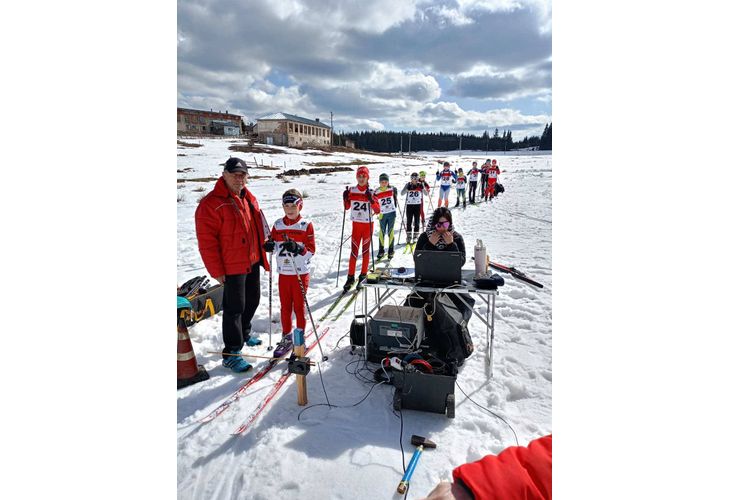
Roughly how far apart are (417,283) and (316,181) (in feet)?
61.2

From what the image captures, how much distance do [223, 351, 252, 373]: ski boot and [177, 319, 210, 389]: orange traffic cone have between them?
0.24 m

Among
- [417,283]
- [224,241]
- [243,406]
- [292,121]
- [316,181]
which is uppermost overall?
[292,121]

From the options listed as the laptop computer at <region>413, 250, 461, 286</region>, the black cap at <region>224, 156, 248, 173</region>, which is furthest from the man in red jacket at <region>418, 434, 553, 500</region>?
the black cap at <region>224, 156, 248, 173</region>

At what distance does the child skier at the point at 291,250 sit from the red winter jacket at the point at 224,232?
252 mm

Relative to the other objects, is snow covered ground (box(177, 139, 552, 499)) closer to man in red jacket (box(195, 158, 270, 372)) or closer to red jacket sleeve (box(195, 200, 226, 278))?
man in red jacket (box(195, 158, 270, 372))

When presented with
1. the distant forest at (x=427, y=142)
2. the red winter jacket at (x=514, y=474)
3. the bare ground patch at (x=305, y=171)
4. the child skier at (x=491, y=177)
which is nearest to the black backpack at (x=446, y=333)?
the red winter jacket at (x=514, y=474)

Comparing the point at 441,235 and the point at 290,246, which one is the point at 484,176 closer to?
the point at 441,235

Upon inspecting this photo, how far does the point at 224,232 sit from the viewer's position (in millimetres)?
3262

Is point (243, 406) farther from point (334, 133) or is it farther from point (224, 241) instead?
point (334, 133)

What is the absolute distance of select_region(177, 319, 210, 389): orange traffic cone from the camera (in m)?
3.17

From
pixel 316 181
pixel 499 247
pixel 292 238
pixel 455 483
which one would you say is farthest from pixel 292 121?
pixel 455 483

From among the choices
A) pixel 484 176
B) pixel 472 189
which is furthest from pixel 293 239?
pixel 484 176

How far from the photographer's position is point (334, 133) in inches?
2026

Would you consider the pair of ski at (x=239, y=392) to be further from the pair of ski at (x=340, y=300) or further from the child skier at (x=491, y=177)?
the child skier at (x=491, y=177)
